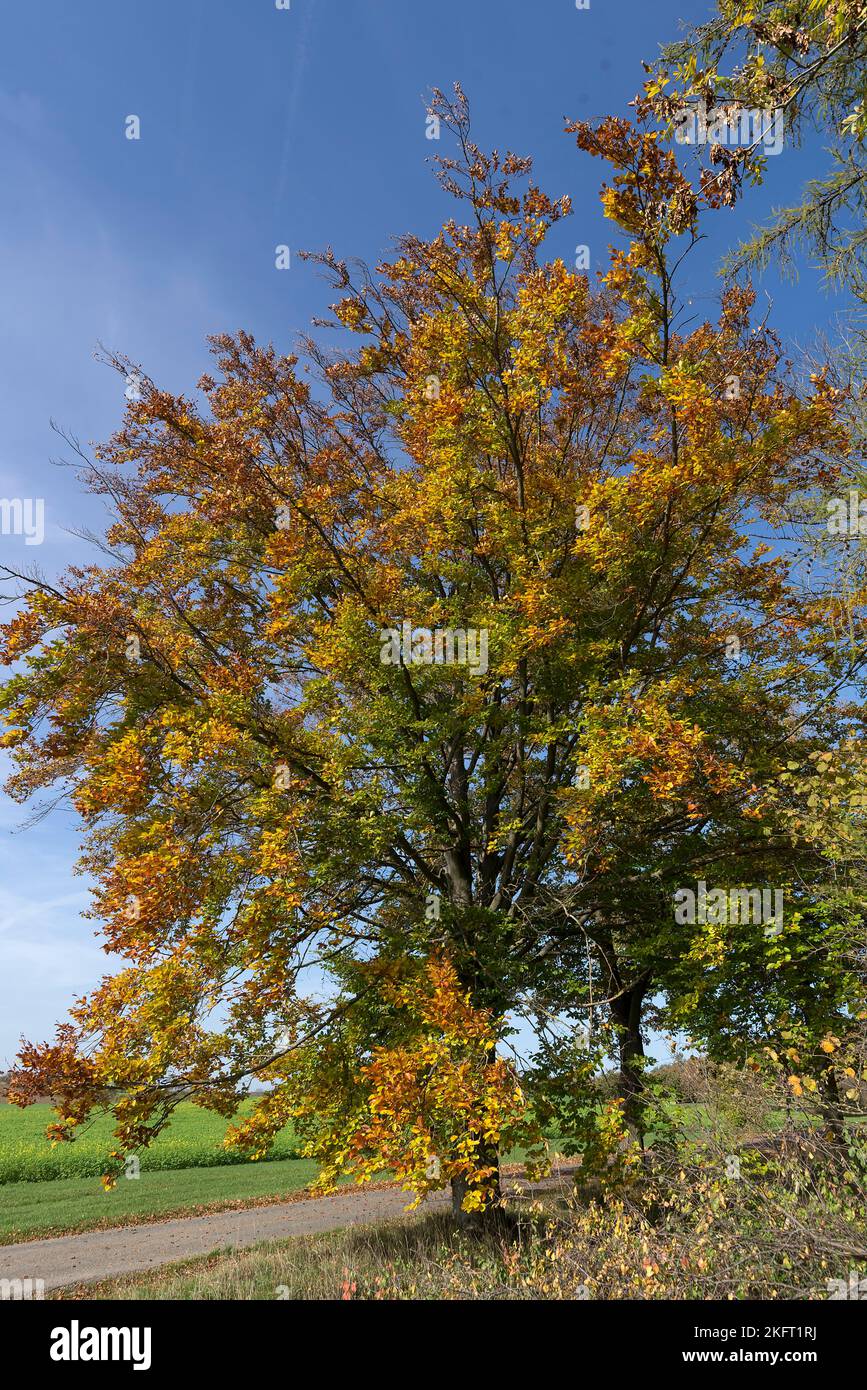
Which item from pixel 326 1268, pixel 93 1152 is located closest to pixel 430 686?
pixel 326 1268

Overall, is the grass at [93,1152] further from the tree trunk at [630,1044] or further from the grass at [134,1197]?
the tree trunk at [630,1044]

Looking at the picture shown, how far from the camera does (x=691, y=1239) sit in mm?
→ 6066

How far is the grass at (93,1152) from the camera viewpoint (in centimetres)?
2350

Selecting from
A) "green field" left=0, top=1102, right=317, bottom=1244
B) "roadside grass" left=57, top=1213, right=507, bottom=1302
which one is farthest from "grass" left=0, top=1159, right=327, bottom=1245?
"roadside grass" left=57, top=1213, right=507, bottom=1302

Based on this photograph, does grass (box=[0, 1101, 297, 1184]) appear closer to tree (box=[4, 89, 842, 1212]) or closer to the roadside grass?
the roadside grass

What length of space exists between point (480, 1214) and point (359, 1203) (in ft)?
36.4

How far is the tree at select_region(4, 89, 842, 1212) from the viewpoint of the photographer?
26.1 feet

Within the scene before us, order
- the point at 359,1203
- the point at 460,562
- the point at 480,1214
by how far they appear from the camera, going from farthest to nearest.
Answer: the point at 359,1203, the point at 460,562, the point at 480,1214

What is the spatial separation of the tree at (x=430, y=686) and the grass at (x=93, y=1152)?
500 inches

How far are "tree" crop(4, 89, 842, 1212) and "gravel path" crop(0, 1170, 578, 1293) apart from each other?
18.9ft

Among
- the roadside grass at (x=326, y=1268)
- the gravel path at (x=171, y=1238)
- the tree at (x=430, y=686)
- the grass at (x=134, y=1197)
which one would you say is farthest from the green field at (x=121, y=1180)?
the tree at (x=430, y=686)

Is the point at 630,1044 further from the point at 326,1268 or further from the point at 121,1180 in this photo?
the point at 121,1180
